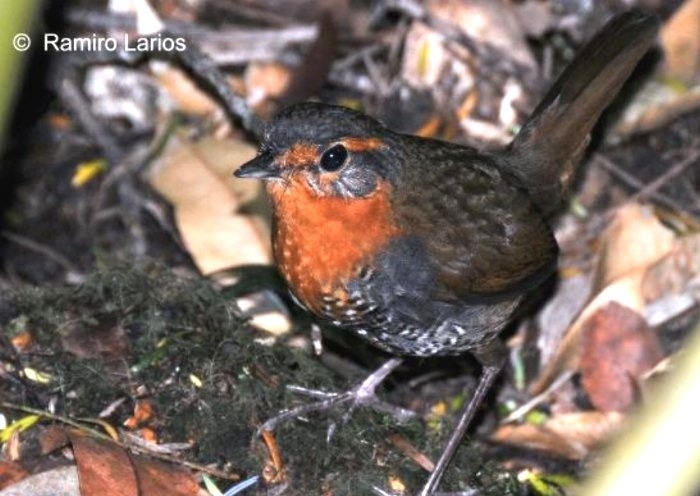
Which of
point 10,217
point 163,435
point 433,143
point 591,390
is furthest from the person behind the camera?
point 10,217

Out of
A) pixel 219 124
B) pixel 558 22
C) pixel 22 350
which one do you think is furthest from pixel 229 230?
pixel 558 22

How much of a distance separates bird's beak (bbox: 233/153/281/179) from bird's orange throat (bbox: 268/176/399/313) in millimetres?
72

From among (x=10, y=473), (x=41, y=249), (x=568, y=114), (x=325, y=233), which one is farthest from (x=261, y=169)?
(x=41, y=249)

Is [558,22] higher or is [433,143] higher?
[558,22]

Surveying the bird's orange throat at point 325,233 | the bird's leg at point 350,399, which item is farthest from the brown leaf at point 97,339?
the bird's orange throat at point 325,233

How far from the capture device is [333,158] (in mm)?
4141

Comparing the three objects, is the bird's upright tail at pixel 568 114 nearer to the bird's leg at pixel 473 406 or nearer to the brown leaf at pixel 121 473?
the bird's leg at pixel 473 406

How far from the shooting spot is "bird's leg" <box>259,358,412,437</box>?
176 inches

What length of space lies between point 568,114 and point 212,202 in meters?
1.85

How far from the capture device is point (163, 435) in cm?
435

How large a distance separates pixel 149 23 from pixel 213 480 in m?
3.46

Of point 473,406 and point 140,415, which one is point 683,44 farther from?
point 140,415

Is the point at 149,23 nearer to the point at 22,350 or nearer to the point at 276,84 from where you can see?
the point at 276,84

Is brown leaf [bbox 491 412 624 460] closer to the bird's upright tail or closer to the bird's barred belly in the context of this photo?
the bird's barred belly
